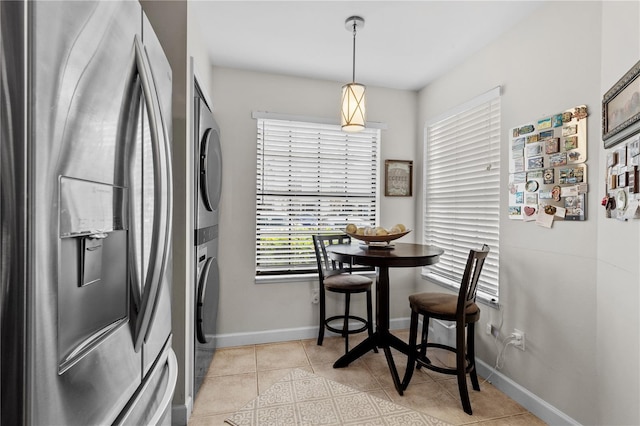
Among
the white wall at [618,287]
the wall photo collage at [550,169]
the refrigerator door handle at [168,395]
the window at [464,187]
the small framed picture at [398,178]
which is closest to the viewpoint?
the refrigerator door handle at [168,395]

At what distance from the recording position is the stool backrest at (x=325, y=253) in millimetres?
2939

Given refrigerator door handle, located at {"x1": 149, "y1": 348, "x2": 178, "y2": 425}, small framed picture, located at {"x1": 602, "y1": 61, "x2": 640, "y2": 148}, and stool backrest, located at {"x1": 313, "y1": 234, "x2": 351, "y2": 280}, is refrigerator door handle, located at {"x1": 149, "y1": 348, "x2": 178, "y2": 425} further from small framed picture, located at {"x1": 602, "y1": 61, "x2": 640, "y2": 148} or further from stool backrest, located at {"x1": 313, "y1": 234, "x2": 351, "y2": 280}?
small framed picture, located at {"x1": 602, "y1": 61, "x2": 640, "y2": 148}

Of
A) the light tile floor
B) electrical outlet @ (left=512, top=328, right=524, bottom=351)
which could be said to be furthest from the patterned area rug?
electrical outlet @ (left=512, top=328, right=524, bottom=351)

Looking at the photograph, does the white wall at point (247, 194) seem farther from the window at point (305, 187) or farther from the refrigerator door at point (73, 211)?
the refrigerator door at point (73, 211)

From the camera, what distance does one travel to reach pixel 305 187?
3.25 m

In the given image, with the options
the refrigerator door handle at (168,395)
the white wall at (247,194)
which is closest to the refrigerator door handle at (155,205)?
the refrigerator door handle at (168,395)

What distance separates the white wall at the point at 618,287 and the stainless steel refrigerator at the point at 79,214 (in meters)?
2.00

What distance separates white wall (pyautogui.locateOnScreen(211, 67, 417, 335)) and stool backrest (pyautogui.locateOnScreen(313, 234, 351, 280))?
280mm

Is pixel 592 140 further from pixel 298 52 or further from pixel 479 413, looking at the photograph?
pixel 298 52

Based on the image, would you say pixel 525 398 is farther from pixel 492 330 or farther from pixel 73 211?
pixel 73 211

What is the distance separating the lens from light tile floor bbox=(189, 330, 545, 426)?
6.65 feet

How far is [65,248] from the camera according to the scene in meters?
0.55

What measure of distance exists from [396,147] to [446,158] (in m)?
0.60

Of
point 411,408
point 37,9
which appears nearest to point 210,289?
point 411,408
